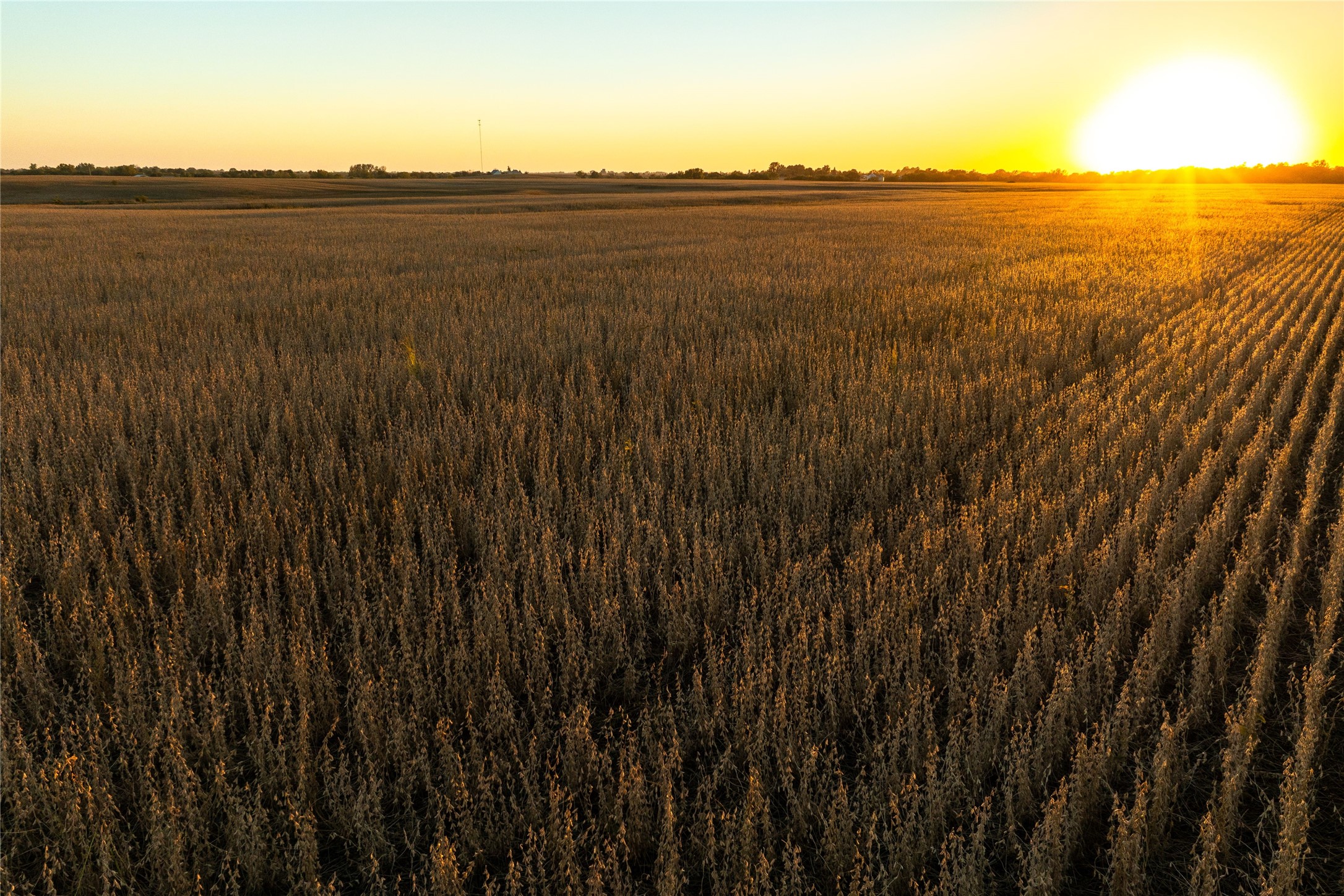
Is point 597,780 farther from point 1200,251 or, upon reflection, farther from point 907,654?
point 1200,251

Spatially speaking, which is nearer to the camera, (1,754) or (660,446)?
(1,754)

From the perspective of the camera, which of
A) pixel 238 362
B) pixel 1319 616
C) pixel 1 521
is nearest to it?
pixel 1319 616

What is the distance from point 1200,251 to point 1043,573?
765 inches

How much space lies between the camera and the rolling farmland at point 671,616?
2316 millimetres

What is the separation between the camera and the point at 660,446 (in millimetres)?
5359

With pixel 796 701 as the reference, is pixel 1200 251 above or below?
above

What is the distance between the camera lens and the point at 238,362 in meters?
7.79

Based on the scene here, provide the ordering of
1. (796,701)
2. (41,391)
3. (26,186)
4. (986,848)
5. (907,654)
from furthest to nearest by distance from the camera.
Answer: (26,186)
(41,391)
(907,654)
(796,701)
(986,848)

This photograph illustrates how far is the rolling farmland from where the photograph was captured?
2316mm

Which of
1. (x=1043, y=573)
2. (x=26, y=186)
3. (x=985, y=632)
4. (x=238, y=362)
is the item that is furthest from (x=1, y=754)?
(x=26, y=186)

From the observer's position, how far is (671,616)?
11.2 feet

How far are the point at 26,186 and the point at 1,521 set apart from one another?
2932 inches

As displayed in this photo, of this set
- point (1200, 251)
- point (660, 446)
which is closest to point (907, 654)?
point (660, 446)

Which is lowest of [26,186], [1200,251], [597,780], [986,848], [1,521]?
[986,848]
